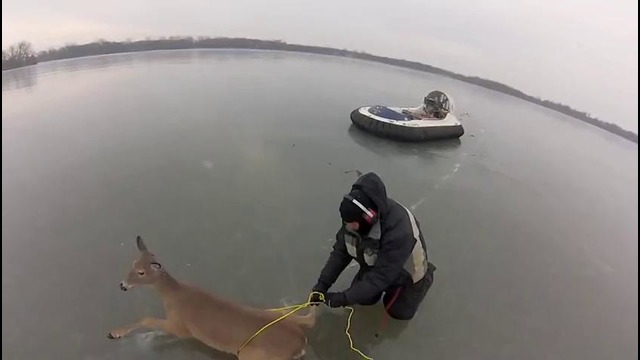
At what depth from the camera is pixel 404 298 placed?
14.4ft

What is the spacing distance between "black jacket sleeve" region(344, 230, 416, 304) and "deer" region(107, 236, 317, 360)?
1.88ft

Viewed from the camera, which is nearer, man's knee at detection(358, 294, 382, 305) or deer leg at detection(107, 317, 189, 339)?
deer leg at detection(107, 317, 189, 339)

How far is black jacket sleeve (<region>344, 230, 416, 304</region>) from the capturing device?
12.5 ft

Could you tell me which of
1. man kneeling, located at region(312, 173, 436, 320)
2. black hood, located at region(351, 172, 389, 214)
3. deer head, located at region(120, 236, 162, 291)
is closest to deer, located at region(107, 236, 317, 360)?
deer head, located at region(120, 236, 162, 291)

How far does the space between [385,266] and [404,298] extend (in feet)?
2.43

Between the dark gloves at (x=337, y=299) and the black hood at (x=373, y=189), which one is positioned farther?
the dark gloves at (x=337, y=299)

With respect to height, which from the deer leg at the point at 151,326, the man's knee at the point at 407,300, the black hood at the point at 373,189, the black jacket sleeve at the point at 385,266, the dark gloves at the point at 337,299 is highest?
the black hood at the point at 373,189

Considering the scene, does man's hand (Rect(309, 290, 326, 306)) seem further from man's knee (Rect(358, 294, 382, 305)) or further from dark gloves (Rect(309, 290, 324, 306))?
man's knee (Rect(358, 294, 382, 305))

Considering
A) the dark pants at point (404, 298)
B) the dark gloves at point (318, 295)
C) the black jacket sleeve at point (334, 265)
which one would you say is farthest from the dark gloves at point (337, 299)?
the dark pants at point (404, 298)

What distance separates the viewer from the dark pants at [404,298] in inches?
172

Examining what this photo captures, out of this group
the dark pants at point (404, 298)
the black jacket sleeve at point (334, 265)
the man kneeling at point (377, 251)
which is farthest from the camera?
the dark pants at point (404, 298)

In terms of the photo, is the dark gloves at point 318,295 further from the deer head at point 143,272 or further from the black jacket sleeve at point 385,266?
the deer head at point 143,272

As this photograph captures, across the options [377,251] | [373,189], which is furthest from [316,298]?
[373,189]

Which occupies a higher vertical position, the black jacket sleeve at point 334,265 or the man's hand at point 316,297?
the black jacket sleeve at point 334,265
